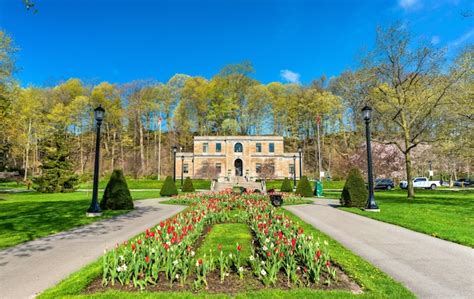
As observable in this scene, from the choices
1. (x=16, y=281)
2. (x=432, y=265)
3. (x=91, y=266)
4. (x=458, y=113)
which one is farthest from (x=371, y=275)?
(x=458, y=113)

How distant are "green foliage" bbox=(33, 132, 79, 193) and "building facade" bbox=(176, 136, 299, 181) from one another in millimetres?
23675

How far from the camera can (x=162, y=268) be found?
452 cm

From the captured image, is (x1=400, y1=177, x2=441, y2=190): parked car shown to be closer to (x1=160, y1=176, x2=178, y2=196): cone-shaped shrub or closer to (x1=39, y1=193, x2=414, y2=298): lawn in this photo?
(x1=160, y1=176, x2=178, y2=196): cone-shaped shrub

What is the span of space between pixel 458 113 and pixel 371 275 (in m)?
18.4

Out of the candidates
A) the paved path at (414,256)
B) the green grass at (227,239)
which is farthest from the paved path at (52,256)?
the paved path at (414,256)

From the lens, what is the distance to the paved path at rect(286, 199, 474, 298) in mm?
4227

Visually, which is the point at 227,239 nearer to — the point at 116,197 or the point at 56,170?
the point at 116,197

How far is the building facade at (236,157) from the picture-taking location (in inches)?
2009

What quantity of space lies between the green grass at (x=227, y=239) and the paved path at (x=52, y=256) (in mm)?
2386

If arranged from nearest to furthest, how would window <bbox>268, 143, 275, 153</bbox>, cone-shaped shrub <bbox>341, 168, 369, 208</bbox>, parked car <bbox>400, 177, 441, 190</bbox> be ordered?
cone-shaped shrub <bbox>341, 168, 369, 208</bbox> < parked car <bbox>400, 177, 441, 190</bbox> < window <bbox>268, 143, 275, 153</bbox>

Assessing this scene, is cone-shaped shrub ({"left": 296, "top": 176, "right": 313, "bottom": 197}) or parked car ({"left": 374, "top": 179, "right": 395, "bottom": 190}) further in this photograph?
parked car ({"left": 374, "top": 179, "right": 395, "bottom": 190})

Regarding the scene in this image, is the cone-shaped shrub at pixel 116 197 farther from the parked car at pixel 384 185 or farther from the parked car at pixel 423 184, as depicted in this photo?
the parked car at pixel 423 184

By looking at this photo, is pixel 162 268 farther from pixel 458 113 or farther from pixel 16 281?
pixel 458 113

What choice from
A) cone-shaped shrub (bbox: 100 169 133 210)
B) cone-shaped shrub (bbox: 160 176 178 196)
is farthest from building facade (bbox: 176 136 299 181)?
cone-shaped shrub (bbox: 100 169 133 210)
